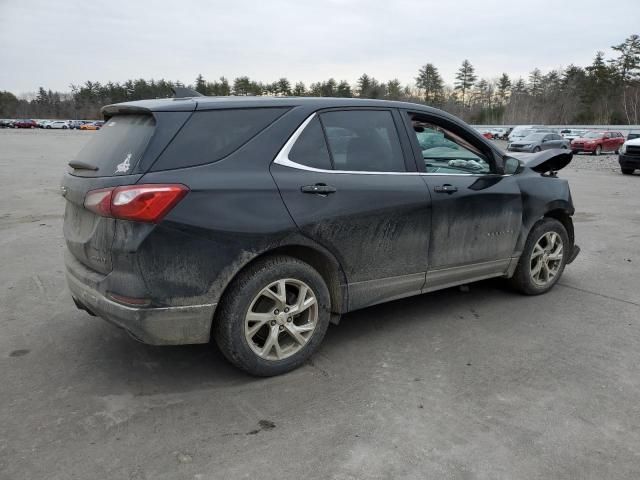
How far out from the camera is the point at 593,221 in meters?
9.39

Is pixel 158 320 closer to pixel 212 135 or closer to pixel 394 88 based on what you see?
pixel 212 135

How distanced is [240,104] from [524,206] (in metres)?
2.73

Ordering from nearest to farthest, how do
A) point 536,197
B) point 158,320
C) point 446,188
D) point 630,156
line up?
point 158,320
point 446,188
point 536,197
point 630,156

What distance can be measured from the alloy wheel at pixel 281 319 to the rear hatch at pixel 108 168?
907 mm

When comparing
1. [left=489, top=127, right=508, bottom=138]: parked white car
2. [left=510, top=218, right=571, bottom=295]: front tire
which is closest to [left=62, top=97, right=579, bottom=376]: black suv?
[left=510, top=218, right=571, bottom=295]: front tire

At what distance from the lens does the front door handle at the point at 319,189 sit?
3.41 metres

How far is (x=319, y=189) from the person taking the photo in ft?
11.3

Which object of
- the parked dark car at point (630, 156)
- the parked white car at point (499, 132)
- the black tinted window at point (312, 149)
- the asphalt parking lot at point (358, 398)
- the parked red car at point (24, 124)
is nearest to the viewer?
the asphalt parking lot at point (358, 398)

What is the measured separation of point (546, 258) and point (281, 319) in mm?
2947

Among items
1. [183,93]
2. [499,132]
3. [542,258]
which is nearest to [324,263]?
[183,93]

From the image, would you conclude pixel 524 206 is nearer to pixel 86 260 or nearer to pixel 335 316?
pixel 335 316

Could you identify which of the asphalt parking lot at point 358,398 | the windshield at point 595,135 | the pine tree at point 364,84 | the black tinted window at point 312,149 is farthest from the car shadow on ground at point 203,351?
the pine tree at point 364,84

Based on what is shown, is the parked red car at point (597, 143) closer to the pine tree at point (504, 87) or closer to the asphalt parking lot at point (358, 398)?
the asphalt parking lot at point (358, 398)

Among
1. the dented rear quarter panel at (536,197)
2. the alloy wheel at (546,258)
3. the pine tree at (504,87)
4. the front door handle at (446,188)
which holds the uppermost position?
the pine tree at (504,87)
